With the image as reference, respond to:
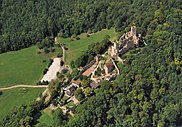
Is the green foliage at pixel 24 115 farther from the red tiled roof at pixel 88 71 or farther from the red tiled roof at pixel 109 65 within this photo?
the red tiled roof at pixel 109 65

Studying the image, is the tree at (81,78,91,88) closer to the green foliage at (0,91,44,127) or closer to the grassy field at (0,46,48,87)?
the green foliage at (0,91,44,127)

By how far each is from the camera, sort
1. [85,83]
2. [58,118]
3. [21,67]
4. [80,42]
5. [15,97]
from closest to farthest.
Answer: [58,118]
[85,83]
[15,97]
[21,67]
[80,42]

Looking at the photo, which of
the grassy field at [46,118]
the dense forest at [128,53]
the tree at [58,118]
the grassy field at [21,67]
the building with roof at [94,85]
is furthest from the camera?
the grassy field at [21,67]

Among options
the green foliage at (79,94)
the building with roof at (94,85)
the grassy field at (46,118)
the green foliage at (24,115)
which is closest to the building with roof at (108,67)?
the building with roof at (94,85)

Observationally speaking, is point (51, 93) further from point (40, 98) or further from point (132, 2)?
point (132, 2)

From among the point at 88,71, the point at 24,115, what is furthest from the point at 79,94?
the point at 24,115

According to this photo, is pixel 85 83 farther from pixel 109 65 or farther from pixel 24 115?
pixel 24 115

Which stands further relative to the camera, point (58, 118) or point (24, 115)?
point (24, 115)
